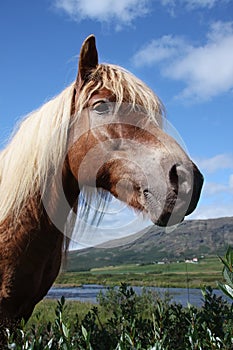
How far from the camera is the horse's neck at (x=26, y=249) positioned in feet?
13.4

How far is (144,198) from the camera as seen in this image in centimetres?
359

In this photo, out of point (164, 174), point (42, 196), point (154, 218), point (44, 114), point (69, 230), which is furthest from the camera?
point (69, 230)

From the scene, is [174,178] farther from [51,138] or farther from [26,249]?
[26,249]

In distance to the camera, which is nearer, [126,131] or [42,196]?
[126,131]

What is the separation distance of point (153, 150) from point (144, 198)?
44cm

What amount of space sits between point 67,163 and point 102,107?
705 millimetres

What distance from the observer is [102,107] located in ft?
13.2

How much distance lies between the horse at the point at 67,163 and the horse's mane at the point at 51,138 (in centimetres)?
1

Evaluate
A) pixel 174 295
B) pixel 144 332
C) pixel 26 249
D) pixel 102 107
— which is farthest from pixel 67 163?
pixel 174 295

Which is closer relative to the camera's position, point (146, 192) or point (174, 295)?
point (146, 192)

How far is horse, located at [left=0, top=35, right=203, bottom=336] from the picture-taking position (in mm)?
3840

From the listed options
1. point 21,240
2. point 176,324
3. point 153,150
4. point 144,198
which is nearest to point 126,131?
point 153,150

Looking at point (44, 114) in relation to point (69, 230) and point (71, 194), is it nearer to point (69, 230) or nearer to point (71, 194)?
point (71, 194)

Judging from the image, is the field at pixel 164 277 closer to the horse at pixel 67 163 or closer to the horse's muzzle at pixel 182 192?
the horse's muzzle at pixel 182 192
